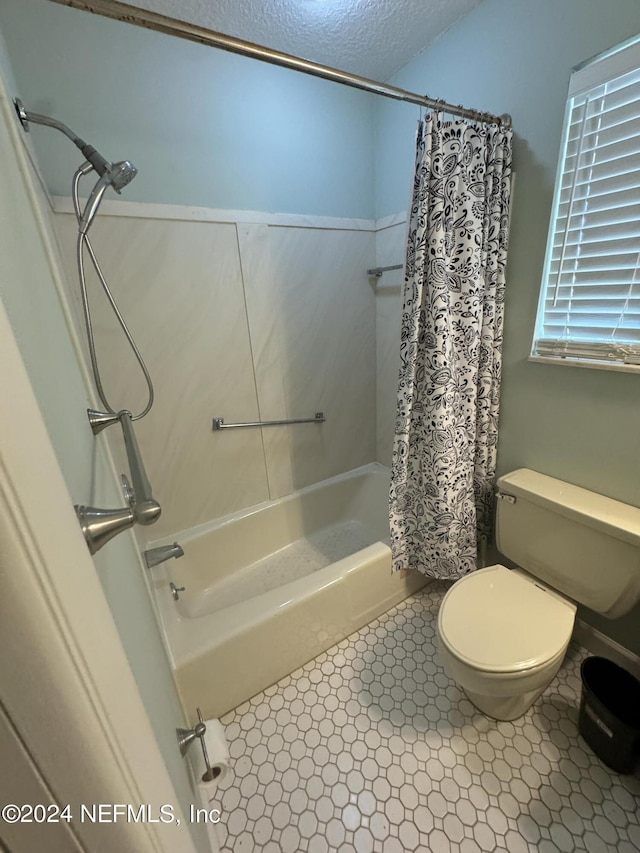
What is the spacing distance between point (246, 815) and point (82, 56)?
263 centimetres

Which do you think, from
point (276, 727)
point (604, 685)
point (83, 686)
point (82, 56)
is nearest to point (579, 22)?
point (82, 56)

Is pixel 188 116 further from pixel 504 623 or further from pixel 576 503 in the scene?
pixel 504 623

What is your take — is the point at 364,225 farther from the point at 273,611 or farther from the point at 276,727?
the point at 276,727

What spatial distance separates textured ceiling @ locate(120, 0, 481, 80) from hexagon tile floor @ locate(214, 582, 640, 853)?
2540 mm

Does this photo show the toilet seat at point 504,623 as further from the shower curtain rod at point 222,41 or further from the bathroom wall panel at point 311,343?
the shower curtain rod at point 222,41

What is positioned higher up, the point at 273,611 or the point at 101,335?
the point at 101,335

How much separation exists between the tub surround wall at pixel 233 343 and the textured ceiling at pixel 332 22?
62 centimetres

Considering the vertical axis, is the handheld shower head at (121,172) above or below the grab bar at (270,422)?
above

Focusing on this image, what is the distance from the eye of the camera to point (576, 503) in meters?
1.18

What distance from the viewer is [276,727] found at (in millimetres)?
1255

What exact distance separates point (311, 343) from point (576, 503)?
4.65 feet

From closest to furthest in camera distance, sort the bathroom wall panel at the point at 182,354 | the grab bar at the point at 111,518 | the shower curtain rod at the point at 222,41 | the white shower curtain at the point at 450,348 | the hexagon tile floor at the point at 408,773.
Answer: the grab bar at the point at 111,518 < the shower curtain rod at the point at 222,41 < the hexagon tile floor at the point at 408,773 < the white shower curtain at the point at 450,348 < the bathroom wall panel at the point at 182,354

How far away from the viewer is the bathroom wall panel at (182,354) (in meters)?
1.47

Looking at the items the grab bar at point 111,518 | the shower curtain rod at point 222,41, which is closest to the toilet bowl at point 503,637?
the grab bar at point 111,518
